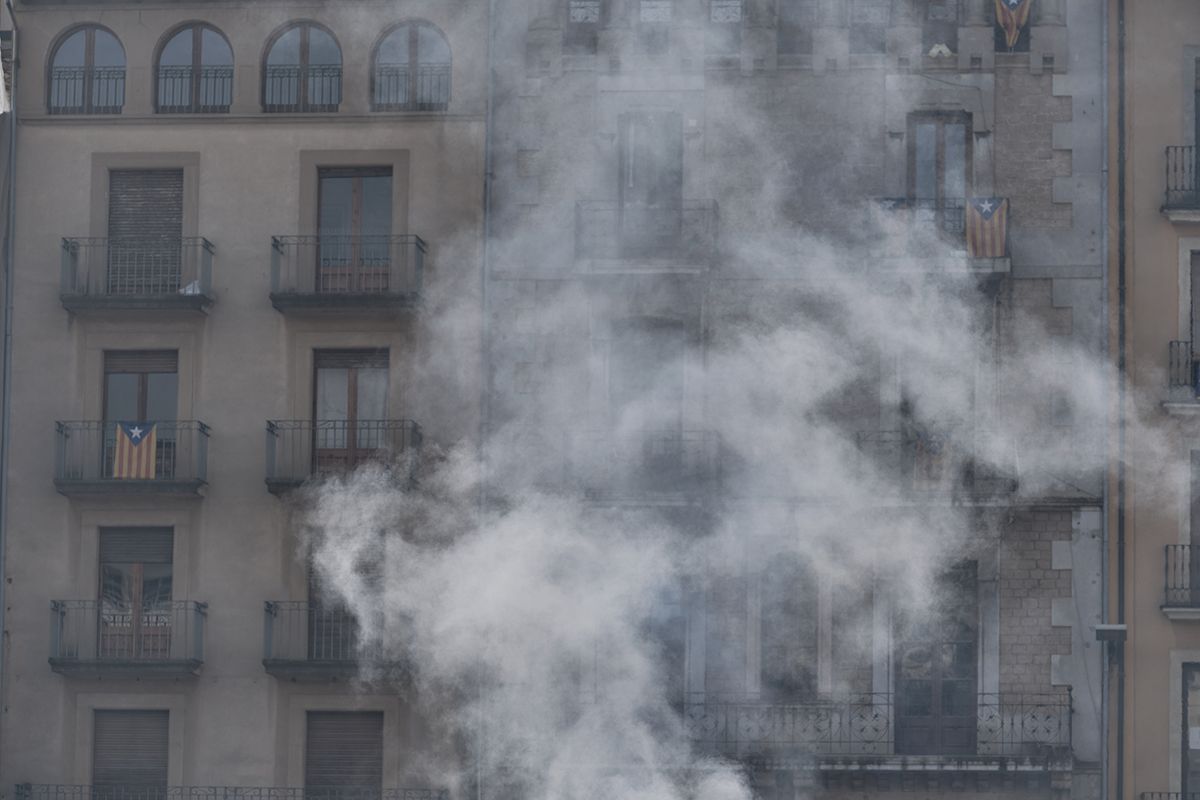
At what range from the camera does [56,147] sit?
27000mm

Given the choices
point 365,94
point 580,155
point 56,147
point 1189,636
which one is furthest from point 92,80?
point 1189,636

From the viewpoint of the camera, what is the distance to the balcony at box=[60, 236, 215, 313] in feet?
87.0

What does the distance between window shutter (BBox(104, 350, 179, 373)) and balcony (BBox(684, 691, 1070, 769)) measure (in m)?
8.06

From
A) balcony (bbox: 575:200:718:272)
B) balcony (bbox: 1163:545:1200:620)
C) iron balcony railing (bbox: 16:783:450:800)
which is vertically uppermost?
balcony (bbox: 575:200:718:272)

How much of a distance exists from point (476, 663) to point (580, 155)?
6.64 metres

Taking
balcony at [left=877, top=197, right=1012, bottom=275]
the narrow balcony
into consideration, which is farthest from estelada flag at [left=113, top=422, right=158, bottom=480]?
the narrow balcony

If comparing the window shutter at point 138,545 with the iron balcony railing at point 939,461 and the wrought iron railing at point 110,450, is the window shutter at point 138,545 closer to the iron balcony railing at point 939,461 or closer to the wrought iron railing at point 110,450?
the wrought iron railing at point 110,450

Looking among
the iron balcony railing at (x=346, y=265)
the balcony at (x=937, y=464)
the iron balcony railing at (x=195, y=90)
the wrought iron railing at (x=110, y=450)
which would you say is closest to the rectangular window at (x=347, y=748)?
the wrought iron railing at (x=110, y=450)

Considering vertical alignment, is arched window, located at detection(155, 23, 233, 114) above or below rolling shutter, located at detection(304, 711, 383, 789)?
above

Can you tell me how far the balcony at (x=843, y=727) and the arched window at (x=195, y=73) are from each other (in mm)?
10093

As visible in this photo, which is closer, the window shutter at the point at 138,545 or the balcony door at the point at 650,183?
the balcony door at the point at 650,183

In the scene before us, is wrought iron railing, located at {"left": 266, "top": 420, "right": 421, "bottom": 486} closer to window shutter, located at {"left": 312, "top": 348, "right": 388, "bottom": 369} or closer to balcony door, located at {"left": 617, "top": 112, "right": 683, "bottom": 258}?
window shutter, located at {"left": 312, "top": 348, "right": 388, "bottom": 369}

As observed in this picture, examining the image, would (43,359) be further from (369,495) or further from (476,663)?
(476,663)

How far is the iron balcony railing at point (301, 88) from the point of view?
2686cm
